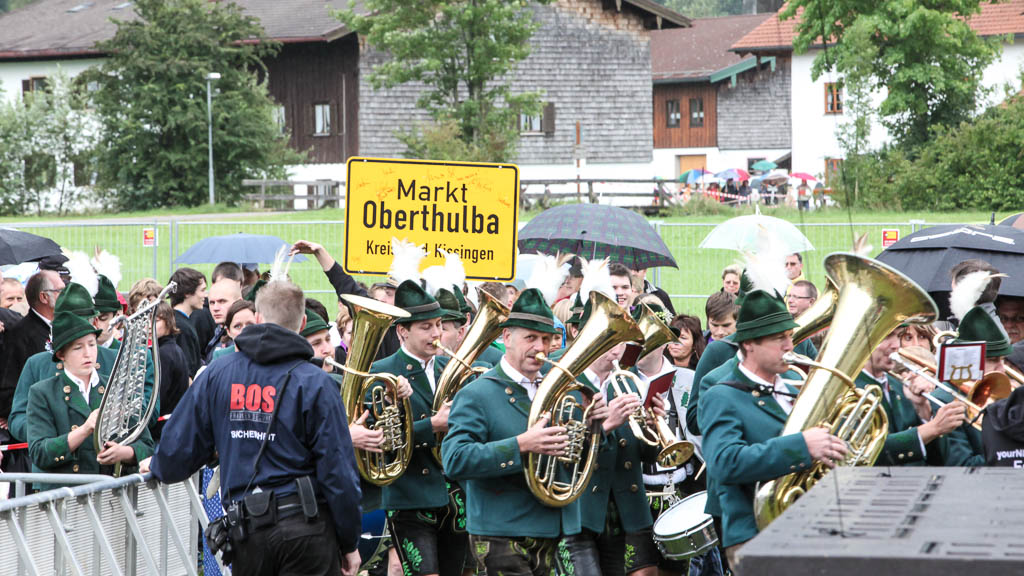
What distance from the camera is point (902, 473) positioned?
11.4ft

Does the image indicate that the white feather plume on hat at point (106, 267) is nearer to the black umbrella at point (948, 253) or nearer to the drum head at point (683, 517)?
the drum head at point (683, 517)

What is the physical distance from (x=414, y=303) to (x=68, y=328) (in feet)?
5.80

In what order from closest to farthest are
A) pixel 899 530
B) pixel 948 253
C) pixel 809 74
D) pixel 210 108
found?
pixel 899 530 → pixel 948 253 → pixel 210 108 → pixel 809 74

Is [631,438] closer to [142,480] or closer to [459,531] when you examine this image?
[459,531]

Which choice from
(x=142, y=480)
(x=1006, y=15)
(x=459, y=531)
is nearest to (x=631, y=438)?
(x=459, y=531)

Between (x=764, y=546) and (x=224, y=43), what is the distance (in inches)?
1715

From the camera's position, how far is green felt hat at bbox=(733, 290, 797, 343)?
208 inches

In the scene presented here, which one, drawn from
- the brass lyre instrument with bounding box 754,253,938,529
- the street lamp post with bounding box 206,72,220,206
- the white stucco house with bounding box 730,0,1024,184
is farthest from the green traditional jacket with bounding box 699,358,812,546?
the white stucco house with bounding box 730,0,1024,184

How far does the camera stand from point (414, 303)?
23.2 ft

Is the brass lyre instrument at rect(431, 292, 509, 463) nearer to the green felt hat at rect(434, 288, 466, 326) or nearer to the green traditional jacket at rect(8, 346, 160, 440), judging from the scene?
the green felt hat at rect(434, 288, 466, 326)

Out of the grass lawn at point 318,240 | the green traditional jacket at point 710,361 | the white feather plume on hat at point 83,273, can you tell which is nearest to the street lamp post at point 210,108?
the grass lawn at point 318,240

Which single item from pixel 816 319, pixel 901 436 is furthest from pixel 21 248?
pixel 901 436

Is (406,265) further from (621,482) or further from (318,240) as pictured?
(318,240)

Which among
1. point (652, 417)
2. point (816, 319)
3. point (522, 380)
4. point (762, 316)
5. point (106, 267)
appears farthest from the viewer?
point (106, 267)
